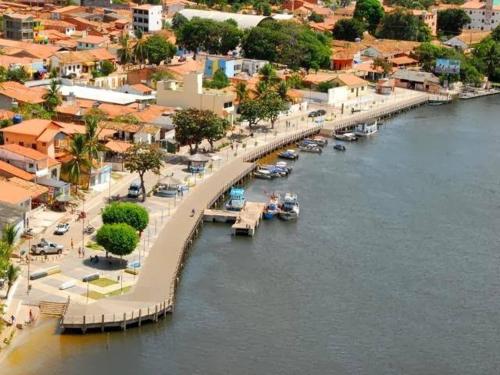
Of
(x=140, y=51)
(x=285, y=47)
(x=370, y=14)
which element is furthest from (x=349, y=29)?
(x=140, y=51)

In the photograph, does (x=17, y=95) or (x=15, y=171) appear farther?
(x=17, y=95)

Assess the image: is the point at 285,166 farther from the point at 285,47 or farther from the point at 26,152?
the point at 285,47

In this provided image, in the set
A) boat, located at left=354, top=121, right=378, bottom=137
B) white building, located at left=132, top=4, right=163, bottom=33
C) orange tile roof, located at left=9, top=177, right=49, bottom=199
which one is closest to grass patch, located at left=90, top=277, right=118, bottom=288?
orange tile roof, located at left=9, top=177, right=49, bottom=199

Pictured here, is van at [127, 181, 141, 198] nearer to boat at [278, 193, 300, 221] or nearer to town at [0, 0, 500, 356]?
town at [0, 0, 500, 356]

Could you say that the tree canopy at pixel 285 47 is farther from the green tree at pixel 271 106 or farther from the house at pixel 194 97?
the house at pixel 194 97

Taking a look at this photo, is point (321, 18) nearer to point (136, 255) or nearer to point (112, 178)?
point (112, 178)

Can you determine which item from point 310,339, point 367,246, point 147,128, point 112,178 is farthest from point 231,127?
point 310,339
